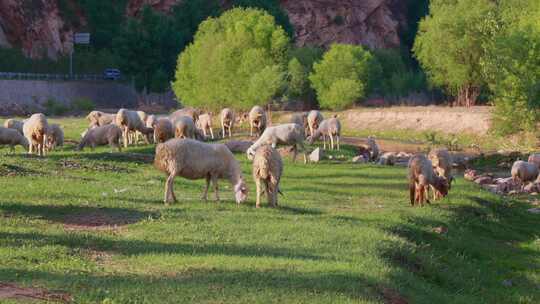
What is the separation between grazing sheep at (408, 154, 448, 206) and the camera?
89.0 feet


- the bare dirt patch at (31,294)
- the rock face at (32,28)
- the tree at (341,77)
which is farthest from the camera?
the rock face at (32,28)

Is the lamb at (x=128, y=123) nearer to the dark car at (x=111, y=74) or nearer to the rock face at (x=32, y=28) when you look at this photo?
the dark car at (x=111, y=74)

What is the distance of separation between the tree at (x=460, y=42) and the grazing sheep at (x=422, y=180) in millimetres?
50261

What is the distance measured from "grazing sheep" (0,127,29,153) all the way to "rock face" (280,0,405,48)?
113302mm

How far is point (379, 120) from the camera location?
3223 inches

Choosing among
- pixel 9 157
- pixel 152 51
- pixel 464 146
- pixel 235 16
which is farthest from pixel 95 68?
pixel 9 157

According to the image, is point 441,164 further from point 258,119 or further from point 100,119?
point 100,119

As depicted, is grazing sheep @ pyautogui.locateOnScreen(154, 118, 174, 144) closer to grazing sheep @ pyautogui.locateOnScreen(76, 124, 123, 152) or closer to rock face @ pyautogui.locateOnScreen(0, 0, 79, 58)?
grazing sheep @ pyautogui.locateOnScreen(76, 124, 123, 152)

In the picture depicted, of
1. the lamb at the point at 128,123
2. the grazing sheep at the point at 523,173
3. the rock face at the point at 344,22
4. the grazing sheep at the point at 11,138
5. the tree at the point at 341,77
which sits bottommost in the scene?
the grazing sheep at the point at 523,173

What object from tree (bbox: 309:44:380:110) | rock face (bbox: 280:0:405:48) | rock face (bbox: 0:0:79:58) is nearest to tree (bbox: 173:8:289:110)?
tree (bbox: 309:44:380:110)

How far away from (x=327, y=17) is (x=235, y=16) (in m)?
69.7

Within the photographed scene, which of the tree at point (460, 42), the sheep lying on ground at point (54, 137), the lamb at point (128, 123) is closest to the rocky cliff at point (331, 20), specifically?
the tree at point (460, 42)

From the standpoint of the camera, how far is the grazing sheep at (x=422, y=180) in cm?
2714

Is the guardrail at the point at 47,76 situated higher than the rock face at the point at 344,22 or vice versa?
the rock face at the point at 344,22
